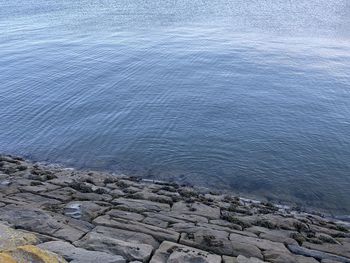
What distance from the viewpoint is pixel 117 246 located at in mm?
12602

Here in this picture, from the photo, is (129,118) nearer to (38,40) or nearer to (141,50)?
(141,50)

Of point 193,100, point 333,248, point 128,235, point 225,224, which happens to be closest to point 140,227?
point 128,235

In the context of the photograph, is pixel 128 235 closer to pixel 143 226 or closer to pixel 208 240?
pixel 143 226

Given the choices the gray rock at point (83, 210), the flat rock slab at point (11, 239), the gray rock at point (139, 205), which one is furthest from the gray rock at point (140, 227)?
the flat rock slab at point (11, 239)

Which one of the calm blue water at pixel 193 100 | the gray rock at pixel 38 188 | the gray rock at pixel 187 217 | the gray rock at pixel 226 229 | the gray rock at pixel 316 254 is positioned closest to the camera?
the gray rock at pixel 316 254

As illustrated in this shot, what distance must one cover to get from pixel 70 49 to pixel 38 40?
665 centimetres

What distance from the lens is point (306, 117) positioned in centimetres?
3231

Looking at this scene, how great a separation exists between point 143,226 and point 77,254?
4.18 metres

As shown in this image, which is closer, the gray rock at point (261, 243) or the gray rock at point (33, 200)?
the gray rock at point (261, 243)

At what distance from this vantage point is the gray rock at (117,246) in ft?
40.0

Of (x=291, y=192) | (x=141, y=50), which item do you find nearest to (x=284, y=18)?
(x=141, y=50)

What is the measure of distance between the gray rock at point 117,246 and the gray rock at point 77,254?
0.55m

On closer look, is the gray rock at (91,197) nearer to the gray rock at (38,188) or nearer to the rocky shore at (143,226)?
the rocky shore at (143,226)

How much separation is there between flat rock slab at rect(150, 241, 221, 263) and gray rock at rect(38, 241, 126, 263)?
127 centimetres
